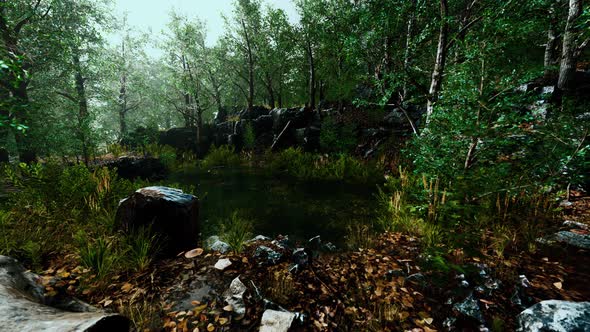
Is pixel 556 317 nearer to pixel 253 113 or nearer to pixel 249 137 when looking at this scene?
pixel 249 137

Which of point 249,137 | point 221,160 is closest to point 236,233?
point 221,160

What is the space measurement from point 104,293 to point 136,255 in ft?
1.98

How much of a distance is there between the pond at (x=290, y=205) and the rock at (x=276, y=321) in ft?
7.11

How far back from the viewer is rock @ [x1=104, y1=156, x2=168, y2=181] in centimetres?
1006

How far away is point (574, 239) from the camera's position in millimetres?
3018

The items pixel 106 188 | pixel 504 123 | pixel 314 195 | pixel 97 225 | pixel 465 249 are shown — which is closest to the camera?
pixel 504 123

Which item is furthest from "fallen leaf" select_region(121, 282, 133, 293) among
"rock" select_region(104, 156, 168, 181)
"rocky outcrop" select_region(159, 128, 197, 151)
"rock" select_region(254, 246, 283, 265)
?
"rocky outcrop" select_region(159, 128, 197, 151)

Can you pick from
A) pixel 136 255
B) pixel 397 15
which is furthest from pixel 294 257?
pixel 397 15

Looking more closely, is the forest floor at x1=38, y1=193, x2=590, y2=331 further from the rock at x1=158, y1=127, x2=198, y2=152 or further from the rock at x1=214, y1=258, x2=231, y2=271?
the rock at x1=158, y1=127, x2=198, y2=152

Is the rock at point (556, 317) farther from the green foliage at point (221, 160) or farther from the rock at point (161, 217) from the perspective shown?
the green foliage at point (221, 160)

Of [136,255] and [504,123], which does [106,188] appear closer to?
[136,255]

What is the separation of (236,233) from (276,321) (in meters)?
2.15

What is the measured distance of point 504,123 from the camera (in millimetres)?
2871

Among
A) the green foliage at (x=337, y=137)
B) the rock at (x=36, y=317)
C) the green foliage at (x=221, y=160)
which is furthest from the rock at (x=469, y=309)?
the green foliage at (x=221, y=160)
